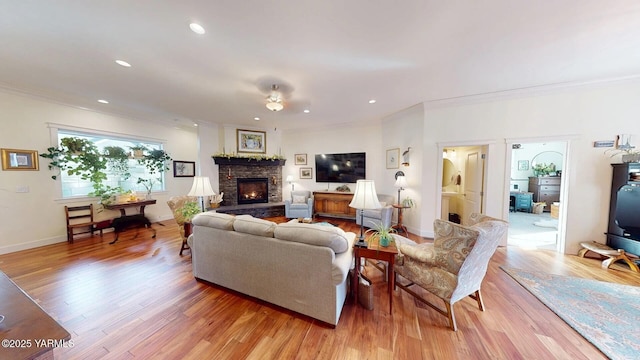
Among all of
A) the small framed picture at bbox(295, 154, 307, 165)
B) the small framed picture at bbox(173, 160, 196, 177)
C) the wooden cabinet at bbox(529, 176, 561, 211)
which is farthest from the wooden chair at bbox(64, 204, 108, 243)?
the wooden cabinet at bbox(529, 176, 561, 211)

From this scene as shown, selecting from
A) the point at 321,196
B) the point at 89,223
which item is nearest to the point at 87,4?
the point at 89,223

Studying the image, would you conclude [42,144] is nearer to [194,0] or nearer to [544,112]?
[194,0]

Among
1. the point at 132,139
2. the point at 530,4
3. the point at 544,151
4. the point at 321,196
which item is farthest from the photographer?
the point at 544,151

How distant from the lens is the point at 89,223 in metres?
4.13

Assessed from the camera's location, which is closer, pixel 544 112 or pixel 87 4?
pixel 87 4

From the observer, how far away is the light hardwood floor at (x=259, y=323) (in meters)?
1.62

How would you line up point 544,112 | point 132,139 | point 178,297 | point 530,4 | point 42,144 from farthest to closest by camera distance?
1. point 132,139
2. point 42,144
3. point 544,112
4. point 178,297
5. point 530,4

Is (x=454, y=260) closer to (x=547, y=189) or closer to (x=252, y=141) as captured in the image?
(x=252, y=141)

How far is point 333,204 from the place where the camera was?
585 cm

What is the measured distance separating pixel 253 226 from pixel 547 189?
957 centimetres

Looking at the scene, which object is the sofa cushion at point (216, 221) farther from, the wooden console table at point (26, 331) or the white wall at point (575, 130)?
the white wall at point (575, 130)

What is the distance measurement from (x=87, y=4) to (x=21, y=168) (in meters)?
4.06

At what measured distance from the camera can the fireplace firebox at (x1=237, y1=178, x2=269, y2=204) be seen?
615 cm

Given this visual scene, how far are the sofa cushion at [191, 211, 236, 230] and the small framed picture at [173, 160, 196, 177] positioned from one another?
4344mm
